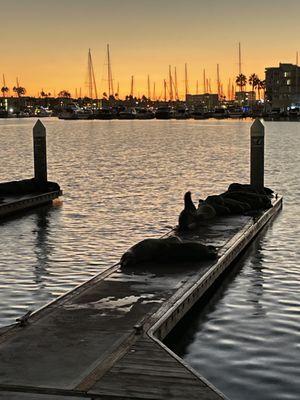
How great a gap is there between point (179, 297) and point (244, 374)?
8.05 feet

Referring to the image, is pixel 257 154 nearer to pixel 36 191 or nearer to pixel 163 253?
pixel 36 191

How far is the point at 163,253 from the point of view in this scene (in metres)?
16.2

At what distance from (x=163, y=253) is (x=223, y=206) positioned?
324 inches

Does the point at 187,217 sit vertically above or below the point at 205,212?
above

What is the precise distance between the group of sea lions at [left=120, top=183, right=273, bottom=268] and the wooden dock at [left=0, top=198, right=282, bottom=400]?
44cm

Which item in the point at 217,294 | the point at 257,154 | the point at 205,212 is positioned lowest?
the point at 217,294

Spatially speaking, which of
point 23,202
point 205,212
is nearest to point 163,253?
point 205,212

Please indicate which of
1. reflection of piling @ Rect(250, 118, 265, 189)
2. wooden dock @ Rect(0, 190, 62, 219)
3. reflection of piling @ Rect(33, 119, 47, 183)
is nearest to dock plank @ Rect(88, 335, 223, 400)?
wooden dock @ Rect(0, 190, 62, 219)

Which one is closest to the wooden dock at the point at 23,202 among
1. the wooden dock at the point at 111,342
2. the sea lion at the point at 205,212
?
the sea lion at the point at 205,212

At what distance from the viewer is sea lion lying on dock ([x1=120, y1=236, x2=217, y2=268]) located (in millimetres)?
16094

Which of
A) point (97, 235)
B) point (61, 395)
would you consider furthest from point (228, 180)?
point (61, 395)

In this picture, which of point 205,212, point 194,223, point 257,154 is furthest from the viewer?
point 257,154

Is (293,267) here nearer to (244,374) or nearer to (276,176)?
(244,374)

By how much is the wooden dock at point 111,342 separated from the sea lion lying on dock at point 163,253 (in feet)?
1.18
